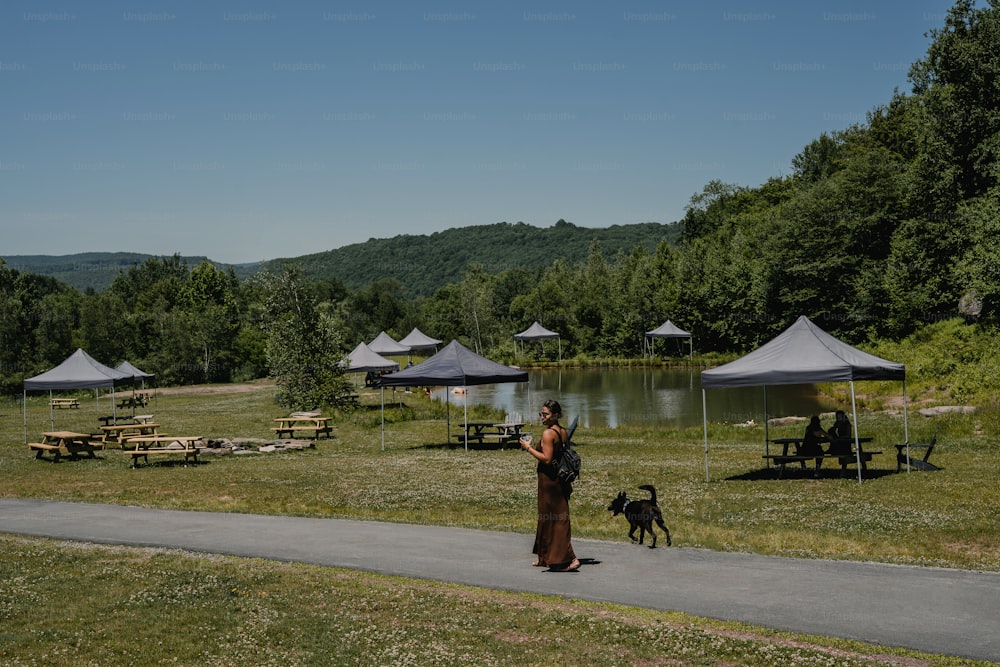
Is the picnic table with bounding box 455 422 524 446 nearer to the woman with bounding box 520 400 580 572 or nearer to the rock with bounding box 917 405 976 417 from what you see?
the rock with bounding box 917 405 976 417

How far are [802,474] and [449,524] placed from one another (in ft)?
33.0


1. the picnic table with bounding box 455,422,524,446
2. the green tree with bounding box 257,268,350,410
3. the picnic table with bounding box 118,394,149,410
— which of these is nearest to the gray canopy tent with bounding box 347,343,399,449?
the green tree with bounding box 257,268,350,410

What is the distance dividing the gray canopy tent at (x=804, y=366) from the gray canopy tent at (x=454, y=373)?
9.04 metres

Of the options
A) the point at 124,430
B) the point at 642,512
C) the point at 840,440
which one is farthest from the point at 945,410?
the point at 124,430

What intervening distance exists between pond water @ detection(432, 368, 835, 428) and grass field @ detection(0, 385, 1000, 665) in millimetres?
7130

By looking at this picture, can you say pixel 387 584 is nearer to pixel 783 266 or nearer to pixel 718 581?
pixel 718 581

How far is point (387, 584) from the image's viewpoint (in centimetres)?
1086

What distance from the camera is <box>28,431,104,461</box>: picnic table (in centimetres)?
2650

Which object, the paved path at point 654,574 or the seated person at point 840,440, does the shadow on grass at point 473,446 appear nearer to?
the seated person at point 840,440

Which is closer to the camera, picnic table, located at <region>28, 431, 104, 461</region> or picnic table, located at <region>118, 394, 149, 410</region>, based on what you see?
picnic table, located at <region>28, 431, 104, 461</region>

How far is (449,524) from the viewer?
15055mm

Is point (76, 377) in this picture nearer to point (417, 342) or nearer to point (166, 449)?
point (166, 449)

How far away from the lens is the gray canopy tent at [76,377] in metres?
33.6

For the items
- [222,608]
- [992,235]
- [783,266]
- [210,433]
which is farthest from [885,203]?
[222,608]
